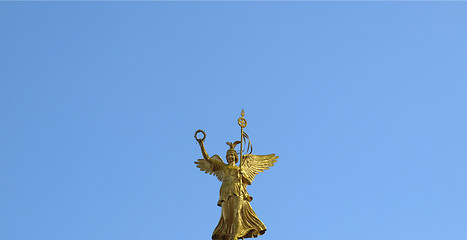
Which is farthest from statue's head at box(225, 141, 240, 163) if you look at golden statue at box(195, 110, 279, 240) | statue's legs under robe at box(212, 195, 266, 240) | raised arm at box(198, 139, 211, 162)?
statue's legs under robe at box(212, 195, 266, 240)

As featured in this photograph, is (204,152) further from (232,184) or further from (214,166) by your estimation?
(232,184)

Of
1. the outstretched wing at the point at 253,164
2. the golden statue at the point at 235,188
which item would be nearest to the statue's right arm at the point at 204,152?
the golden statue at the point at 235,188

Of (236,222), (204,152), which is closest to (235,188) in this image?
(236,222)

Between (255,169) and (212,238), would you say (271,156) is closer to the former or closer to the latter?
(255,169)

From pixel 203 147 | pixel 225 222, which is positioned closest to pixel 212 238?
pixel 225 222

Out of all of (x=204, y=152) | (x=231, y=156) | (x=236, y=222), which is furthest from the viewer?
(x=204, y=152)

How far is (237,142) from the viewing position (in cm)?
4097

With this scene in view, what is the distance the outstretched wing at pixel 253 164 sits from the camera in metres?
40.5

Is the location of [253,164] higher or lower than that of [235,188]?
higher

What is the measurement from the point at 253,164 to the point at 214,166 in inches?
58.0

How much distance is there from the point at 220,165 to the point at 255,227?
276cm

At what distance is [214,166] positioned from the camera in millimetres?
40781

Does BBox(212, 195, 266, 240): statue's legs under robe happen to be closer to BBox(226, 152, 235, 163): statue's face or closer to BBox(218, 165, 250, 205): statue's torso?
BBox(218, 165, 250, 205): statue's torso

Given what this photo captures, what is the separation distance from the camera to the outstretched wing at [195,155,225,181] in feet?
134
